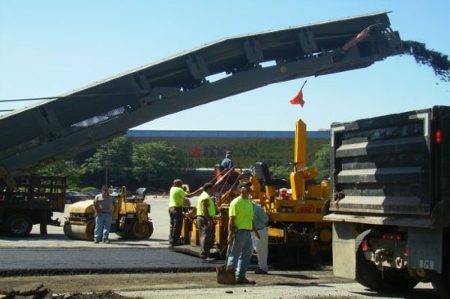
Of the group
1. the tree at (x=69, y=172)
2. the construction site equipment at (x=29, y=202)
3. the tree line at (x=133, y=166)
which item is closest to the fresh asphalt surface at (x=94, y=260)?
the construction site equipment at (x=29, y=202)

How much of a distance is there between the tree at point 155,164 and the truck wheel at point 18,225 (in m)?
49.4

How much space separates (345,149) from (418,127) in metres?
1.63

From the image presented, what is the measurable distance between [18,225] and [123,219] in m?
2.89

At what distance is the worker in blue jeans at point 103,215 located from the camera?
17297mm

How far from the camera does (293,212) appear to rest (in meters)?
13.2

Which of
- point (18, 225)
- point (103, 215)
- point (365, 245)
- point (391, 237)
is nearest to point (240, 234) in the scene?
point (365, 245)

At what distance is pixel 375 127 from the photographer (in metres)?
9.37

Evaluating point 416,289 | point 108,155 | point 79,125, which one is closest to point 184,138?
point 108,155

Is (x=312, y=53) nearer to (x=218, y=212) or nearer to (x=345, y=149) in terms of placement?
(x=218, y=212)

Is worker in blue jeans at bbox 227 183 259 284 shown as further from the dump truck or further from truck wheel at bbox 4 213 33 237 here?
truck wheel at bbox 4 213 33 237

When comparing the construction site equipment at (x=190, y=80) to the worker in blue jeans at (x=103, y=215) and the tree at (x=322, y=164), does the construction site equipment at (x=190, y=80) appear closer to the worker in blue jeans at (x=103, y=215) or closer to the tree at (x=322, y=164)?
the worker in blue jeans at (x=103, y=215)

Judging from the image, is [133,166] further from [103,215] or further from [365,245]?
[365,245]

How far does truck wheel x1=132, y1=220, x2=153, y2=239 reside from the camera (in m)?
Answer: 18.8

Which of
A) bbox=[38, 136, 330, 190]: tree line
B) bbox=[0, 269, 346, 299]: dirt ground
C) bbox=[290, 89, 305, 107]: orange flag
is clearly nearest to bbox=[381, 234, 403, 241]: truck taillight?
bbox=[0, 269, 346, 299]: dirt ground
